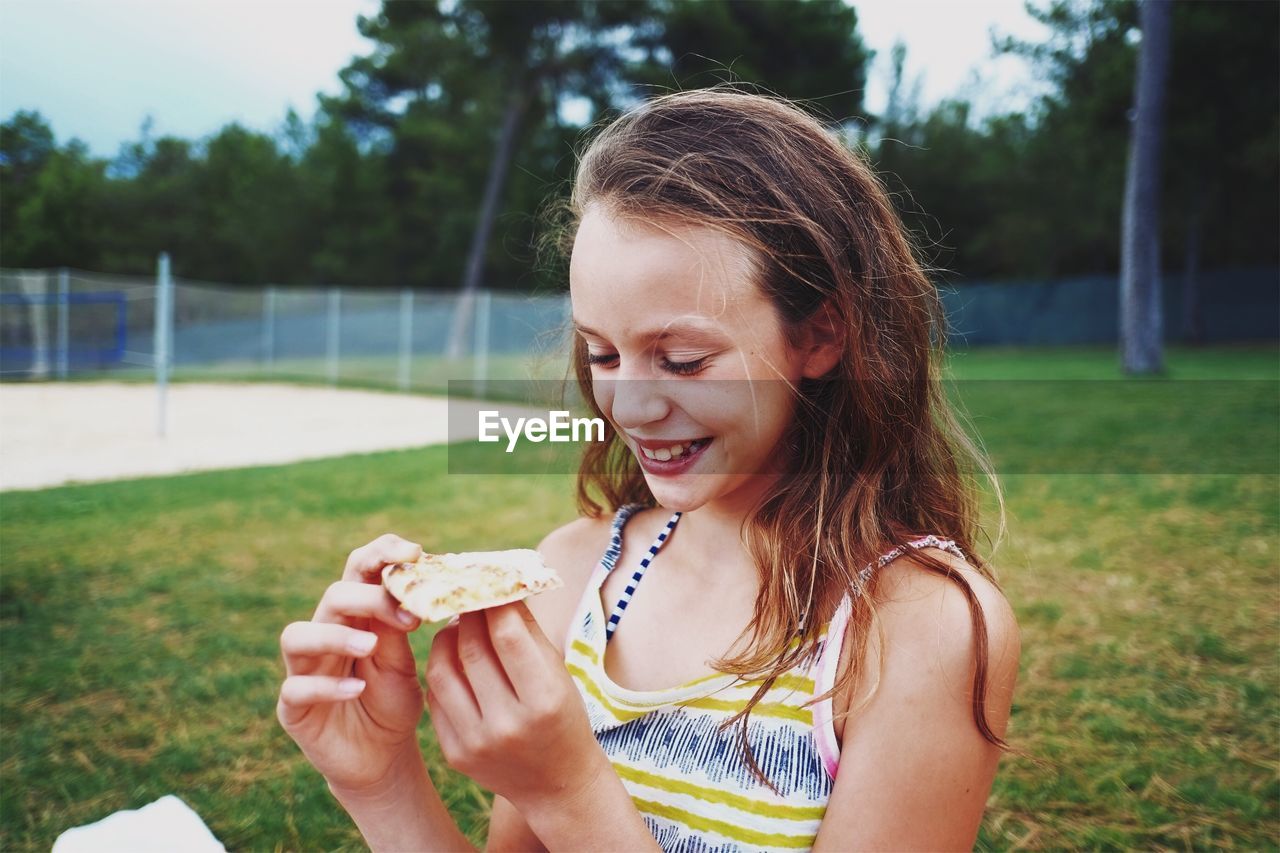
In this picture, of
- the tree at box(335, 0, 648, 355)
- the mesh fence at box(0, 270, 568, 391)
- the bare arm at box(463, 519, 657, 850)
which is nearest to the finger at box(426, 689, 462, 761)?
the bare arm at box(463, 519, 657, 850)

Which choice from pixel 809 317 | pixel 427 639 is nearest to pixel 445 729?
pixel 809 317

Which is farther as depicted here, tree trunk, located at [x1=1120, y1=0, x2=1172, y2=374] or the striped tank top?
tree trunk, located at [x1=1120, y1=0, x2=1172, y2=374]

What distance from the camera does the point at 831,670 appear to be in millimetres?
1158

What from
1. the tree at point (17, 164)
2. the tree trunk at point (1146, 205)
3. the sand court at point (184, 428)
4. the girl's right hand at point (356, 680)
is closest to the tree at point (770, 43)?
the tree trunk at point (1146, 205)

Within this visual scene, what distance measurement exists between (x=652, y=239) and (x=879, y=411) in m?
0.43

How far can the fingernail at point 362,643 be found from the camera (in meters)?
0.99

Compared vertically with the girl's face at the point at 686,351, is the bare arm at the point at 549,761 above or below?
below

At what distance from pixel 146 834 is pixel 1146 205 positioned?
1471cm

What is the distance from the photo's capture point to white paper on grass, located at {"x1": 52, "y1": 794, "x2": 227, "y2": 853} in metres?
1.60

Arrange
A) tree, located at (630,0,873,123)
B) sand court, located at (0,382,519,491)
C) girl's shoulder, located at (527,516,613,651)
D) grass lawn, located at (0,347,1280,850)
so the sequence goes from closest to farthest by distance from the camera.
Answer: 1. girl's shoulder, located at (527,516,613,651)
2. grass lawn, located at (0,347,1280,850)
3. sand court, located at (0,382,519,491)
4. tree, located at (630,0,873,123)

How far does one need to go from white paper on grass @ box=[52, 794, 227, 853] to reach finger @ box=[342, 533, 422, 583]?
3.02 ft

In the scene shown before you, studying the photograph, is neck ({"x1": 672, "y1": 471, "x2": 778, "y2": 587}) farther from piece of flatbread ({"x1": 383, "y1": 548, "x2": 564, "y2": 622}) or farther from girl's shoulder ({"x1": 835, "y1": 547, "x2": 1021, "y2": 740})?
piece of flatbread ({"x1": 383, "y1": 548, "x2": 564, "y2": 622})

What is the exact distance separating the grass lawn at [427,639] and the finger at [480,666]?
1425 millimetres

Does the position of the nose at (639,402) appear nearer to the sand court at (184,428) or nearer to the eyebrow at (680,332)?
the eyebrow at (680,332)
